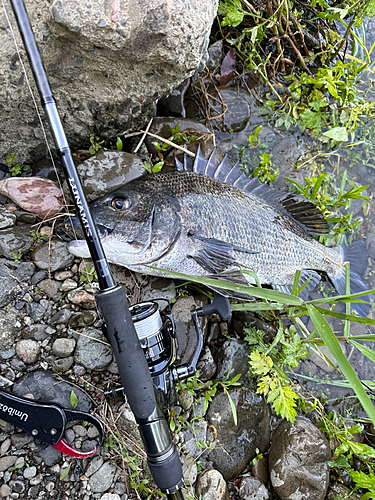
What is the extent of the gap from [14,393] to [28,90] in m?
2.19

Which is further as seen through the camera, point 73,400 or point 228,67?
point 228,67

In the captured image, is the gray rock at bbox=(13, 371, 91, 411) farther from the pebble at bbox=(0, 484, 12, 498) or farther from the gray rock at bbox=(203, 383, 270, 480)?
the gray rock at bbox=(203, 383, 270, 480)

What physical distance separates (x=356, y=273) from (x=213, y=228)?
179 centimetres

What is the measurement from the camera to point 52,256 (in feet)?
9.23

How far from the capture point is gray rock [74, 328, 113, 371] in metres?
2.68

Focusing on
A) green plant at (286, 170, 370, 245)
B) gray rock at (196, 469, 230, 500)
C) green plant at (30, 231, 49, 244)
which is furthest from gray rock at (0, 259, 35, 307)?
green plant at (286, 170, 370, 245)

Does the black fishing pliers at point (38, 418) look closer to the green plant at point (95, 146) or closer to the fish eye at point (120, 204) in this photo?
the fish eye at point (120, 204)

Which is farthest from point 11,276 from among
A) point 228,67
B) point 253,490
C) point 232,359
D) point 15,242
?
point 228,67

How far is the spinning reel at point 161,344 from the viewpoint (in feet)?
7.45

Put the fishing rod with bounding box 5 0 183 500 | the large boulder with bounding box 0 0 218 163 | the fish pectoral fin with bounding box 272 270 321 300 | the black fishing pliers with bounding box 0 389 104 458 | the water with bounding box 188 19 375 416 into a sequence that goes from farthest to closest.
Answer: the water with bounding box 188 19 375 416
the fish pectoral fin with bounding box 272 270 321 300
the black fishing pliers with bounding box 0 389 104 458
the large boulder with bounding box 0 0 218 163
the fishing rod with bounding box 5 0 183 500

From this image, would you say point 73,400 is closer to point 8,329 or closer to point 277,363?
point 8,329

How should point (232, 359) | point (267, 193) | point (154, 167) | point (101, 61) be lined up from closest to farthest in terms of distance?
1. point (101, 61)
2. point (232, 359)
3. point (154, 167)
4. point (267, 193)

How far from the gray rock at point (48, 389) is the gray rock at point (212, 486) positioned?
3.56 ft

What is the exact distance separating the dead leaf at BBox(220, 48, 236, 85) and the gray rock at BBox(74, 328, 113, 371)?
2.84 m
